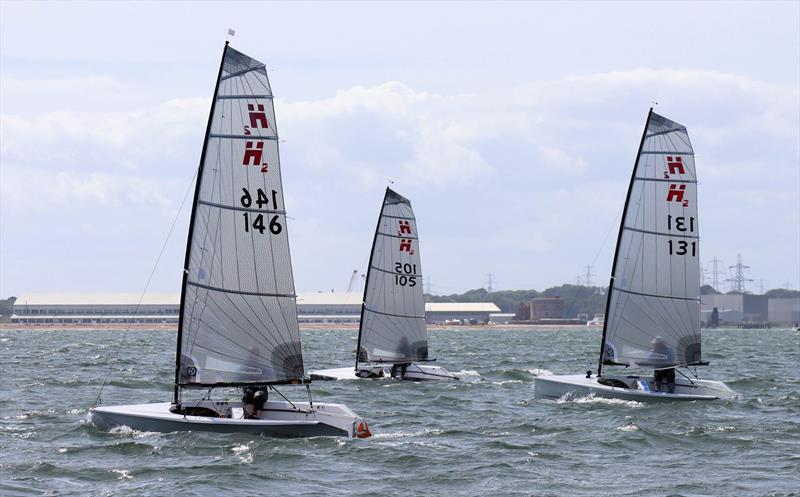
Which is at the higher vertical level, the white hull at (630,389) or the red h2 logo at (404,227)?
the red h2 logo at (404,227)

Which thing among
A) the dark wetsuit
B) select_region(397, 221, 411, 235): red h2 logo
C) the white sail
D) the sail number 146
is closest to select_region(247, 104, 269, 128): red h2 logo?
the sail number 146

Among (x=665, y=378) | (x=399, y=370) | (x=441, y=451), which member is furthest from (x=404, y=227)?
(x=441, y=451)

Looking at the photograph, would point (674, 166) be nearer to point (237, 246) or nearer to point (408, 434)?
point (408, 434)

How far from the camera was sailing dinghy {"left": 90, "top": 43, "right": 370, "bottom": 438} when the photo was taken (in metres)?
29.5

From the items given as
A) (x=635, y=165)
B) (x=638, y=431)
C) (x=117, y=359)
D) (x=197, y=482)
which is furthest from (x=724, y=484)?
(x=117, y=359)

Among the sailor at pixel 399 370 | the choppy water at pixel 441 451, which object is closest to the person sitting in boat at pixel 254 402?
the choppy water at pixel 441 451

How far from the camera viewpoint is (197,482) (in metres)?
24.0

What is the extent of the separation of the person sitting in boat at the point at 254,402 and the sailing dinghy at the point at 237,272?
0.09 feet

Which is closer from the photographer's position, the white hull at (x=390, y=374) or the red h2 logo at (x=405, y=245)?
the white hull at (x=390, y=374)

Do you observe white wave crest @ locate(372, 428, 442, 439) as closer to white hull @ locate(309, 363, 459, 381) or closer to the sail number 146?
the sail number 146

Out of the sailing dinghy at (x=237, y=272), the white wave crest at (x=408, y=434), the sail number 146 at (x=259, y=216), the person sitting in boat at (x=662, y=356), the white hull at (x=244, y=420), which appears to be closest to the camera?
the white hull at (x=244, y=420)

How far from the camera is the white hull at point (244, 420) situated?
28516 mm

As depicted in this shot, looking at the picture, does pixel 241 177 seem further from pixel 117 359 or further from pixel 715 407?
pixel 117 359

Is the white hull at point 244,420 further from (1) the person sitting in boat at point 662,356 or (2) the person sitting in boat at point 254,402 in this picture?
(1) the person sitting in boat at point 662,356
